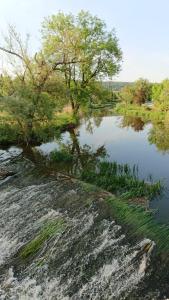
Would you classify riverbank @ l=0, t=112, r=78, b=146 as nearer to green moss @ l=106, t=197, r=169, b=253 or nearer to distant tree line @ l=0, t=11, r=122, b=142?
distant tree line @ l=0, t=11, r=122, b=142

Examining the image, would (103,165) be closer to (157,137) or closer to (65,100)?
(65,100)

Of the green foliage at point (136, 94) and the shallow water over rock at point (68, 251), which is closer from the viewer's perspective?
the shallow water over rock at point (68, 251)

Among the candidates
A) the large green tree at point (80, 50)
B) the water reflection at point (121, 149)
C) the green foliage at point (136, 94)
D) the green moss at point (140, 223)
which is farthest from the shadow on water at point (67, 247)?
the green foliage at point (136, 94)

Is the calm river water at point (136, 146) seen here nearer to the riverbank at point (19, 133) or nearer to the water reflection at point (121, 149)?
the water reflection at point (121, 149)

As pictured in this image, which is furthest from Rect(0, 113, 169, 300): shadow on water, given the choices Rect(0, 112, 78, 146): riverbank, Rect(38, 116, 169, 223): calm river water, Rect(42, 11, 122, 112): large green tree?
Rect(42, 11, 122, 112): large green tree

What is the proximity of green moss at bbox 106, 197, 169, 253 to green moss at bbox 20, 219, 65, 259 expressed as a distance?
218cm

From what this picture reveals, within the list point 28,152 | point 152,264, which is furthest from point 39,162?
point 152,264

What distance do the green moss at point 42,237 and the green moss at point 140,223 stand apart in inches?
85.9

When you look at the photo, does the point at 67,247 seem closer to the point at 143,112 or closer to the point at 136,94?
the point at 143,112

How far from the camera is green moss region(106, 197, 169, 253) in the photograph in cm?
1111

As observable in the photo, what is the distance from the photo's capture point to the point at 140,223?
12070 millimetres

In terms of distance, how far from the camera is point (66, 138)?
111 feet

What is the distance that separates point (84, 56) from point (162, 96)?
1580cm

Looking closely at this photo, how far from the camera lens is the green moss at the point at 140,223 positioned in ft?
36.4
